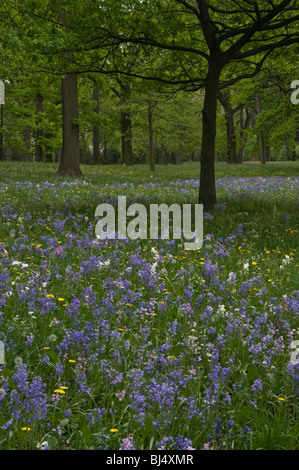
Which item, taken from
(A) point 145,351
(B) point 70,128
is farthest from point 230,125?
(A) point 145,351

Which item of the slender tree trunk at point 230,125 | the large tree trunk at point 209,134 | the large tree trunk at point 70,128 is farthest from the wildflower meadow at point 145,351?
the slender tree trunk at point 230,125

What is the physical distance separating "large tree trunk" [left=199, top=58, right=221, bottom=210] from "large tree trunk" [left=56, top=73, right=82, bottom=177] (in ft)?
31.1

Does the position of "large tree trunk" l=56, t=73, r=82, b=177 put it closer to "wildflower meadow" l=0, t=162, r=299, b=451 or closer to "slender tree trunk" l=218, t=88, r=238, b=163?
"wildflower meadow" l=0, t=162, r=299, b=451

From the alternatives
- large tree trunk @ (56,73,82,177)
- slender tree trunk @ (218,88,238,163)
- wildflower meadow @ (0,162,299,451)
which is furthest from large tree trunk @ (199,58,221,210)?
slender tree trunk @ (218,88,238,163)

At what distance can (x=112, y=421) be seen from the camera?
2.67 metres

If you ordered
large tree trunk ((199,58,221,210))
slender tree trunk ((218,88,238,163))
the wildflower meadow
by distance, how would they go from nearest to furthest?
1. the wildflower meadow
2. large tree trunk ((199,58,221,210))
3. slender tree trunk ((218,88,238,163))

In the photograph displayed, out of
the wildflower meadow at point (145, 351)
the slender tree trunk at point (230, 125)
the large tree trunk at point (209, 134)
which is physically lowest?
the wildflower meadow at point (145, 351)

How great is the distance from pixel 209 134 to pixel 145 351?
823 centimetres

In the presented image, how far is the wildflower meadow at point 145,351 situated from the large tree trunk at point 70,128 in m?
12.9

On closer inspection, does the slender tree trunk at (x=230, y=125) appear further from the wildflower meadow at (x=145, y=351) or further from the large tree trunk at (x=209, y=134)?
the wildflower meadow at (x=145, y=351)

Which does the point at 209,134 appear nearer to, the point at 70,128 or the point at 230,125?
the point at 70,128

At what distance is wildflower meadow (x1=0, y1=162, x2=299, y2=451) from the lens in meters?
2.65

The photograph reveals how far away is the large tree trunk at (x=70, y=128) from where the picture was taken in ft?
63.9

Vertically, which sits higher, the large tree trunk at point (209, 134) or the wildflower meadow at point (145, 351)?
the large tree trunk at point (209, 134)
